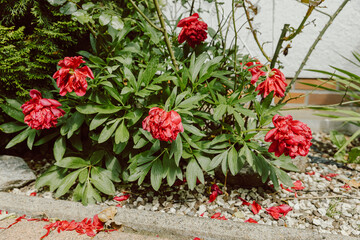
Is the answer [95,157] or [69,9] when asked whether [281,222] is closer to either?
[95,157]

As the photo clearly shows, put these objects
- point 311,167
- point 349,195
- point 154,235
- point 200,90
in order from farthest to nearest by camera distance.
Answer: point 311,167 → point 349,195 → point 200,90 → point 154,235

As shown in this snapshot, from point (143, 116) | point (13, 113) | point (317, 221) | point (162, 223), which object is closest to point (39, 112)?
point (13, 113)

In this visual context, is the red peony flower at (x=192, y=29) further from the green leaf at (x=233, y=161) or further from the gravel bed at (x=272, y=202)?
the gravel bed at (x=272, y=202)

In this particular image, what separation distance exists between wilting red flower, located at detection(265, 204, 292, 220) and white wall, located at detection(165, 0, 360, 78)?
1358 mm

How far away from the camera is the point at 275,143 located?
119cm

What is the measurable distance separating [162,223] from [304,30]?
2059 millimetres

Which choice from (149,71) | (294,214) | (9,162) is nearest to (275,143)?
(294,214)

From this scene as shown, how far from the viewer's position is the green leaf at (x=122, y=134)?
1324 mm

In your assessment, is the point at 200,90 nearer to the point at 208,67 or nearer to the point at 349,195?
the point at 208,67

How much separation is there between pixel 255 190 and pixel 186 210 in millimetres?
447

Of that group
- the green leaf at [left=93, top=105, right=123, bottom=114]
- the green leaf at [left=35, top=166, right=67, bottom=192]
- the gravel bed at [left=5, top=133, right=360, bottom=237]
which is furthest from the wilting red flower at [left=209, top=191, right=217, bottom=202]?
the green leaf at [left=35, top=166, right=67, bottom=192]

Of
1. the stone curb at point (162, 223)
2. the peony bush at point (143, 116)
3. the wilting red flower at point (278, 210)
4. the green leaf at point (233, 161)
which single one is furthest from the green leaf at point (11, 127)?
the wilting red flower at point (278, 210)

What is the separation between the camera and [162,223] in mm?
1328

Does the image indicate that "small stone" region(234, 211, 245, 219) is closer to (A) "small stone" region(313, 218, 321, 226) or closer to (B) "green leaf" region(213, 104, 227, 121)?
(A) "small stone" region(313, 218, 321, 226)
